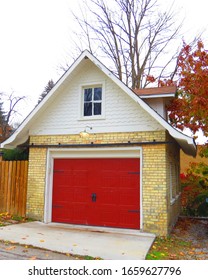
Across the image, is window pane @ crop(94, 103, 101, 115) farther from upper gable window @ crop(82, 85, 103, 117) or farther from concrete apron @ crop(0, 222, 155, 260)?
concrete apron @ crop(0, 222, 155, 260)

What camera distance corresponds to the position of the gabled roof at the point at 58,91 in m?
8.67

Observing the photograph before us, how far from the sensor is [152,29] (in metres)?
22.3

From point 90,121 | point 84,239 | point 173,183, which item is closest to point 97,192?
point 84,239

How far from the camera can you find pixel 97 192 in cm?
1004

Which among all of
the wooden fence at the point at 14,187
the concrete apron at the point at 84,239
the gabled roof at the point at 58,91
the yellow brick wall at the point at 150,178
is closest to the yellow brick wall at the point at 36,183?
the yellow brick wall at the point at 150,178

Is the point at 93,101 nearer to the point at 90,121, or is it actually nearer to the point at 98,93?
the point at 98,93

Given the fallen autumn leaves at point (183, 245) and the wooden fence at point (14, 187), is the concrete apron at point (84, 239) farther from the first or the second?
the wooden fence at point (14, 187)

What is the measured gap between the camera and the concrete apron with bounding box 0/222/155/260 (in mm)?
6660

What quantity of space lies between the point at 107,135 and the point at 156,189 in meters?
2.51

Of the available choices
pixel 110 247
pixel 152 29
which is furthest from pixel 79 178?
pixel 152 29

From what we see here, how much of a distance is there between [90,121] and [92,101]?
0.80 m

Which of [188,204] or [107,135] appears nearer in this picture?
[107,135]

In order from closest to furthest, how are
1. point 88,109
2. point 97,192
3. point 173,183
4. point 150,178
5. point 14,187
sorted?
point 150,178 → point 97,192 → point 88,109 → point 14,187 → point 173,183

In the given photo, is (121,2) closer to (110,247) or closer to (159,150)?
(159,150)
